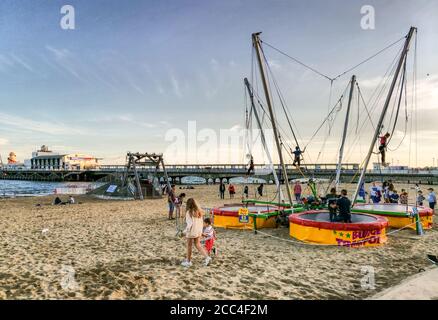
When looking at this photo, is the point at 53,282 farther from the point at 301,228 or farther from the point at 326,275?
the point at 301,228

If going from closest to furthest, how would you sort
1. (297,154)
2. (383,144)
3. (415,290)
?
(415,290)
(383,144)
(297,154)

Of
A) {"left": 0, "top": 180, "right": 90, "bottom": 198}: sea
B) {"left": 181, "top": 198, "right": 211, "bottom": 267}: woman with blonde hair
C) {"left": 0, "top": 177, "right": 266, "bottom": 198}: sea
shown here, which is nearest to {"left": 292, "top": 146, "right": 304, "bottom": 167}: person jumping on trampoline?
{"left": 181, "top": 198, "right": 211, "bottom": 267}: woman with blonde hair

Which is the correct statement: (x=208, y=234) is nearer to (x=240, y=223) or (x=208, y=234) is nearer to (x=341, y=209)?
(x=240, y=223)

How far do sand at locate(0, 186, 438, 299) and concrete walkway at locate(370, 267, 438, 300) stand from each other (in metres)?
0.42

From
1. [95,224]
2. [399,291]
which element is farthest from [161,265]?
[95,224]

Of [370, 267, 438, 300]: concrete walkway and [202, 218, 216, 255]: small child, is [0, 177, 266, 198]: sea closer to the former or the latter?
[202, 218, 216, 255]: small child

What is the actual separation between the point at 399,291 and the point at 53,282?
788cm

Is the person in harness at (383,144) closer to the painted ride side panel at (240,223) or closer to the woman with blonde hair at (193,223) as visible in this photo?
the painted ride side panel at (240,223)

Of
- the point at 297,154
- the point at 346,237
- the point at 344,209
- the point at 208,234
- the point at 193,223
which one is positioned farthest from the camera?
the point at 297,154

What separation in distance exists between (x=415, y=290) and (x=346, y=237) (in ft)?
14.6

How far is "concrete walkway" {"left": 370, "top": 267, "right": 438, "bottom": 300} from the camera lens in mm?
5936

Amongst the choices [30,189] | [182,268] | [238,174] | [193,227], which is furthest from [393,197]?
[30,189]

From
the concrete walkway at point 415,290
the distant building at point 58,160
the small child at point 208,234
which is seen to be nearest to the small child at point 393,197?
the concrete walkway at point 415,290

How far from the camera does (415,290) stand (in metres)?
6.26
